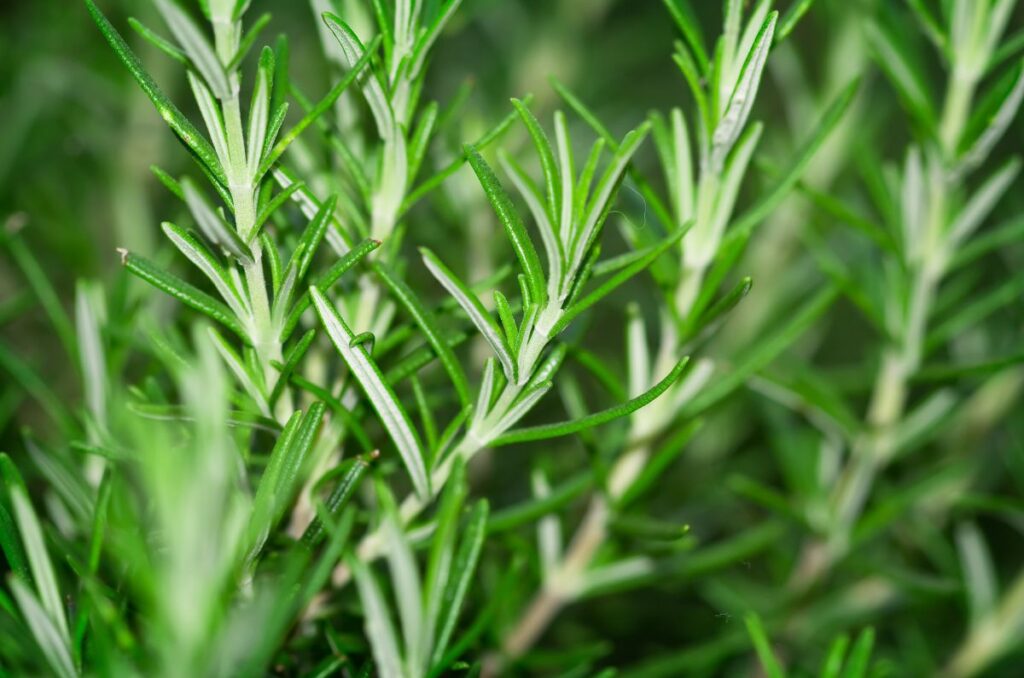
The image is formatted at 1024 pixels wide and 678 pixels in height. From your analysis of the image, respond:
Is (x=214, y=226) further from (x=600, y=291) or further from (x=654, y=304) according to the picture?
(x=654, y=304)

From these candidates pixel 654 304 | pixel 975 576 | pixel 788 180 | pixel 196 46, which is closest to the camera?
pixel 196 46

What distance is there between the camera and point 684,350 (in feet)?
1.47

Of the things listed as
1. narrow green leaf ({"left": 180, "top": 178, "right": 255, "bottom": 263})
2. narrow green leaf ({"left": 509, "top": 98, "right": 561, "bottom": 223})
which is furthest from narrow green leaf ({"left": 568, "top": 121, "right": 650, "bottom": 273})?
narrow green leaf ({"left": 180, "top": 178, "right": 255, "bottom": 263})

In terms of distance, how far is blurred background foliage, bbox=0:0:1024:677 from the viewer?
0.56 metres

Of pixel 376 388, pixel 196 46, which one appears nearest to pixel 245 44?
pixel 196 46

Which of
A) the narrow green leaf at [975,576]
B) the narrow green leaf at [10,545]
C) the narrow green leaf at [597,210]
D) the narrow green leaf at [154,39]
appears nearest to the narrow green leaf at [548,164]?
the narrow green leaf at [597,210]

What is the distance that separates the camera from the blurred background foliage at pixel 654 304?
0.56 meters

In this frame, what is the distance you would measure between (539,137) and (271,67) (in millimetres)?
99

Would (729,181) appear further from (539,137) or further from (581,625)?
(581,625)

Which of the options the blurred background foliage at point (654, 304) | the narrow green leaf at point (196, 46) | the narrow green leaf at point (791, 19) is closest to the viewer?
the narrow green leaf at point (196, 46)

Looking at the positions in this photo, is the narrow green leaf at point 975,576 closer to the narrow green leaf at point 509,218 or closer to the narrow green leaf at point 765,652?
the narrow green leaf at point 765,652

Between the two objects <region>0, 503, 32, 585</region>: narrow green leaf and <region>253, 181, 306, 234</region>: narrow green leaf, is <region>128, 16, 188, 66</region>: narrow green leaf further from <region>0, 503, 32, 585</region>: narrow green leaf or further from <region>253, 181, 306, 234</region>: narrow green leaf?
<region>0, 503, 32, 585</region>: narrow green leaf

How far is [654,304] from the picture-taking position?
79 cm

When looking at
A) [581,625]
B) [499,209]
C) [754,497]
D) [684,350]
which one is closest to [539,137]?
[499,209]
